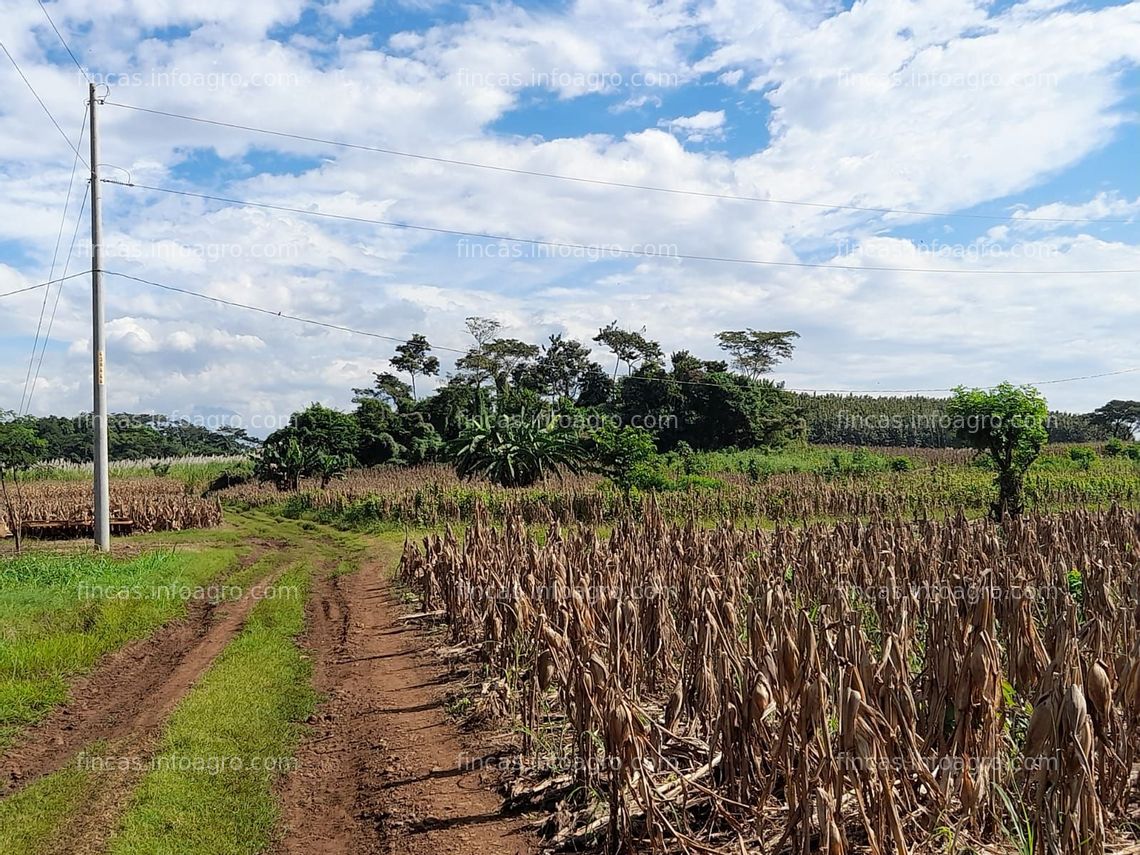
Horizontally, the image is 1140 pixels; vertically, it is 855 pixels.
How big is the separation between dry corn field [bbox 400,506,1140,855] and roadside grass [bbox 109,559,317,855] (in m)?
1.57

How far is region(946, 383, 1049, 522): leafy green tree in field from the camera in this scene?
52.6 feet

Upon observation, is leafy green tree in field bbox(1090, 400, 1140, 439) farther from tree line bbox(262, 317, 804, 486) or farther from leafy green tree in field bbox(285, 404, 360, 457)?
leafy green tree in field bbox(285, 404, 360, 457)

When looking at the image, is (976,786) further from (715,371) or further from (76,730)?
(715,371)

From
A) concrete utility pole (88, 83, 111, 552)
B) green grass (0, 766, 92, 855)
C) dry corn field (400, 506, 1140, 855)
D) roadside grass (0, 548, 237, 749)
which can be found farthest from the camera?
concrete utility pole (88, 83, 111, 552)

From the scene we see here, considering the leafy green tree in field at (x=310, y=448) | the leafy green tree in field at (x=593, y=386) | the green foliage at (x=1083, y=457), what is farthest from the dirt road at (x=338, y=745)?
the leafy green tree in field at (x=593, y=386)

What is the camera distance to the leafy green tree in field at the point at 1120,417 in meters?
57.2

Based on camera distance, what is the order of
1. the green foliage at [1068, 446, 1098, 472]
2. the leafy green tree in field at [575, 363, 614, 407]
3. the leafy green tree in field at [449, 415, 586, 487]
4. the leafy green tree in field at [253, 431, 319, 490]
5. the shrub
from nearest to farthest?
the leafy green tree in field at [449, 415, 586, 487] → the green foliage at [1068, 446, 1098, 472] → the shrub → the leafy green tree in field at [253, 431, 319, 490] → the leafy green tree in field at [575, 363, 614, 407]

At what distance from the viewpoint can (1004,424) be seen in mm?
16125

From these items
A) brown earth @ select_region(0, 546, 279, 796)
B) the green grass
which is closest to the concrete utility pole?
brown earth @ select_region(0, 546, 279, 796)

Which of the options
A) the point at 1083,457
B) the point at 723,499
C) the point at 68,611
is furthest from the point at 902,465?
the point at 68,611

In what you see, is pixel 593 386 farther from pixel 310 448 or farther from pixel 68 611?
pixel 68 611

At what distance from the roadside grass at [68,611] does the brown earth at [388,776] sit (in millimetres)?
2343

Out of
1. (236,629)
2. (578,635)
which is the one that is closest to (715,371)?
(236,629)

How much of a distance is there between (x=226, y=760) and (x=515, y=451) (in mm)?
20593
